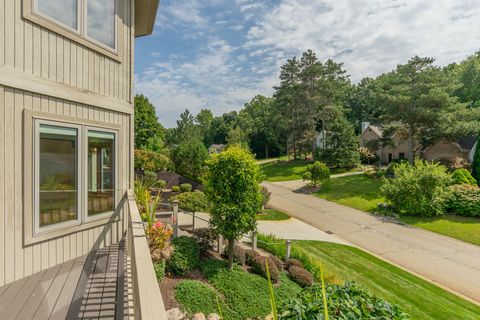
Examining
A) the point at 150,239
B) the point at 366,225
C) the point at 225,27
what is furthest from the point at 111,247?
the point at 366,225

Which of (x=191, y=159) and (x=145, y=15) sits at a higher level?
(x=145, y=15)

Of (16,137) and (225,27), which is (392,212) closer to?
(225,27)

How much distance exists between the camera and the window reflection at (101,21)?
432 cm

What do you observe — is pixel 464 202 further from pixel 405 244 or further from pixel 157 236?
pixel 157 236

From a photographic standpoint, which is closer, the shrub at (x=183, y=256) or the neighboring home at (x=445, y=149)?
the shrub at (x=183, y=256)

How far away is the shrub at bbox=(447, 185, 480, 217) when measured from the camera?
1482 centimetres

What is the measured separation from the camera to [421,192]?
15.7 m

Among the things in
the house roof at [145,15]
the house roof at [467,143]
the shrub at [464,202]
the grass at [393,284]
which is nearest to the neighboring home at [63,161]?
the house roof at [145,15]

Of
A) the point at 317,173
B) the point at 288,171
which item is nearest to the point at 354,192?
the point at 317,173

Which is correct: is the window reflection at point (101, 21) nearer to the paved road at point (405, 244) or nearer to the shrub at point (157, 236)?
the shrub at point (157, 236)

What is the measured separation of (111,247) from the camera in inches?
181

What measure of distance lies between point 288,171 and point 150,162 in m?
18.5

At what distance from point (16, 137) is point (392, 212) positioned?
60.7ft

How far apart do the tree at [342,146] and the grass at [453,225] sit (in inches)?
602
